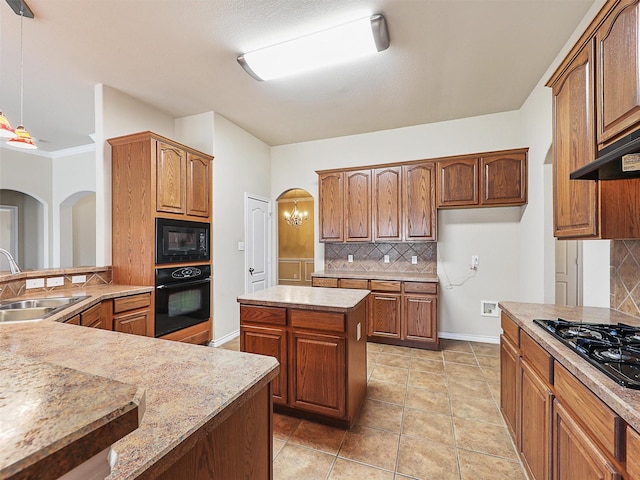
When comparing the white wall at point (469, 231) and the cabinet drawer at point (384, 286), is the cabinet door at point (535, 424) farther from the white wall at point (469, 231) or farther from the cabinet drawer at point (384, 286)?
the white wall at point (469, 231)

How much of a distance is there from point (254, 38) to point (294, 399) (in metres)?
2.87

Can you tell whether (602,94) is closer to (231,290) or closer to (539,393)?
(539,393)

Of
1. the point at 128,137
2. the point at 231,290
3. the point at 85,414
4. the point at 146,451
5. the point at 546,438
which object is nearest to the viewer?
the point at 85,414

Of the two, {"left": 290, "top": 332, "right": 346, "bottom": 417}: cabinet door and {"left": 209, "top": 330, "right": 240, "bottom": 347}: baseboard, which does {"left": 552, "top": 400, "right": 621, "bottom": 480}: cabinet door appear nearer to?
{"left": 290, "top": 332, "right": 346, "bottom": 417}: cabinet door

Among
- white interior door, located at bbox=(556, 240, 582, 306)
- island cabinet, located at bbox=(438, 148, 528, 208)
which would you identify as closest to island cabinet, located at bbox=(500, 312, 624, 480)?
island cabinet, located at bbox=(438, 148, 528, 208)

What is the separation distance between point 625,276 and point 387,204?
245cm

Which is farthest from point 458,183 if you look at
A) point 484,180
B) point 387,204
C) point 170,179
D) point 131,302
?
point 131,302

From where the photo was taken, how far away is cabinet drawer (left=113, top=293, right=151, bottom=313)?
2502mm

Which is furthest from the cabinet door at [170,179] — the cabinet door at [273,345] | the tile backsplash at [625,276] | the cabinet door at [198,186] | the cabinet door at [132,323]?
the tile backsplash at [625,276]

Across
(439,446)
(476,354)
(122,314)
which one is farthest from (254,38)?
(476,354)

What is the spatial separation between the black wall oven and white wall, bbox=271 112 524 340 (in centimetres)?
297

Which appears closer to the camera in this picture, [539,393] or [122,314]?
[539,393]

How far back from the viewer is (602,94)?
138 centimetres

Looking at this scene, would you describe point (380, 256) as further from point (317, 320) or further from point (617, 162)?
point (617, 162)
